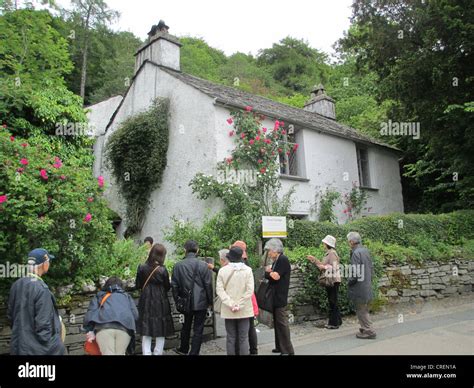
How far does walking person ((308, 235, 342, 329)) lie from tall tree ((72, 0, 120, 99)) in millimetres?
27901

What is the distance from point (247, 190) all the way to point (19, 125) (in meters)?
6.99

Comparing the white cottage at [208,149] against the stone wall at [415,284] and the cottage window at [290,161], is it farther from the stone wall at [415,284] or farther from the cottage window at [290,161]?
the stone wall at [415,284]

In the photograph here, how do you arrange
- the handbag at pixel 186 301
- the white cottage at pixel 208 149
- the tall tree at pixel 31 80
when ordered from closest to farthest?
the handbag at pixel 186 301 < the tall tree at pixel 31 80 < the white cottage at pixel 208 149

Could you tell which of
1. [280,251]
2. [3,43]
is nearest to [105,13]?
[3,43]

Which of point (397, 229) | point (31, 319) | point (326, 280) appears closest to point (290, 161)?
point (397, 229)

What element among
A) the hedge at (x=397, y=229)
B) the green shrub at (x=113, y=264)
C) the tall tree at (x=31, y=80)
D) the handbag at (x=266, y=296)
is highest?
the tall tree at (x=31, y=80)

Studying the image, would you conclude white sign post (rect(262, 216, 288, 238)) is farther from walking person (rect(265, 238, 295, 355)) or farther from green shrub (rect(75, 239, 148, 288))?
walking person (rect(265, 238, 295, 355))

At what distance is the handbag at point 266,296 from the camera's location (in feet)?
21.4

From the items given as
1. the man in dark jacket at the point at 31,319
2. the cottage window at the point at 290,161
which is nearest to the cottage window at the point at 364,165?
the cottage window at the point at 290,161

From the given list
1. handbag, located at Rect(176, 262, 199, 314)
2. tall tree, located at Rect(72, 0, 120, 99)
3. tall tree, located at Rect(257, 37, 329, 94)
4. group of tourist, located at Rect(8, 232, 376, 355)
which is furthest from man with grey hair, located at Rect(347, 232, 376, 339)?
tall tree, located at Rect(257, 37, 329, 94)

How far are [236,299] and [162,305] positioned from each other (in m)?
1.18

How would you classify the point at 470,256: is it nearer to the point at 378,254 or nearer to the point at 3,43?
the point at 378,254

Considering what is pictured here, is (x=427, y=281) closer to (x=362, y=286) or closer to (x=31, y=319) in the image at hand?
(x=362, y=286)

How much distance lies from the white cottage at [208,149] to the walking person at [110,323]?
25.1ft
